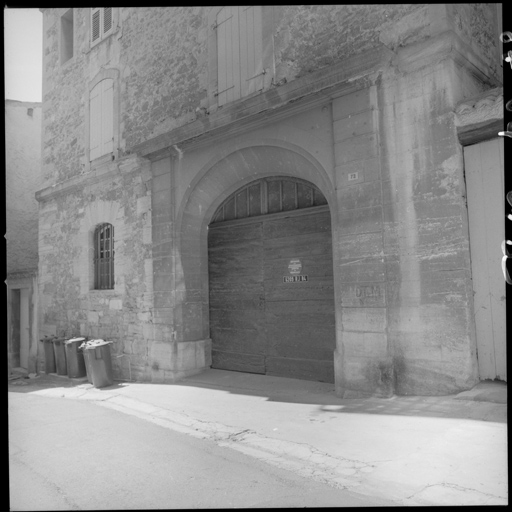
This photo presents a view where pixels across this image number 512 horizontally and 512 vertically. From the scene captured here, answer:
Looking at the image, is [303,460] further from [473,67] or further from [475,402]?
[473,67]

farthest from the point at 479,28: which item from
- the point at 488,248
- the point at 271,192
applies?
the point at 271,192

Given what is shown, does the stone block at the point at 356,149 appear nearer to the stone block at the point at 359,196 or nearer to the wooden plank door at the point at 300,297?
Answer: the stone block at the point at 359,196

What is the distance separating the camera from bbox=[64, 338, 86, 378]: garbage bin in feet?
27.5

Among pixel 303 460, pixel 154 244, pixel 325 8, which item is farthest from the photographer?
pixel 154 244

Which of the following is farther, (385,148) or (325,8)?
(325,8)

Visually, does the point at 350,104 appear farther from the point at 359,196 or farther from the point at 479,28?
the point at 479,28

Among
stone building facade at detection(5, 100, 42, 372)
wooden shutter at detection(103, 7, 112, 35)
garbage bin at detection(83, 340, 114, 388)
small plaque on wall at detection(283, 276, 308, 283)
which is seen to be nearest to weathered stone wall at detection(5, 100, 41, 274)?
stone building facade at detection(5, 100, 42, 372)

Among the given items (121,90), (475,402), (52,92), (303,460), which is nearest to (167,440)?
(303,460)

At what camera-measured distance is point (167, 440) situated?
4.34 m

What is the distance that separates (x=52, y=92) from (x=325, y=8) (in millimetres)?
8030

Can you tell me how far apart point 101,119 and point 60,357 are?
4.86 m

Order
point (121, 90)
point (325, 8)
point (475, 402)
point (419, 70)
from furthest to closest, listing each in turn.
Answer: point (121, 90), point (325, 8), point (419, 70), point (475, 402)

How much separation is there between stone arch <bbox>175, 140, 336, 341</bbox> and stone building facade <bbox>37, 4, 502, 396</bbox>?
1.1 inches

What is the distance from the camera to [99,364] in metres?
7.65
